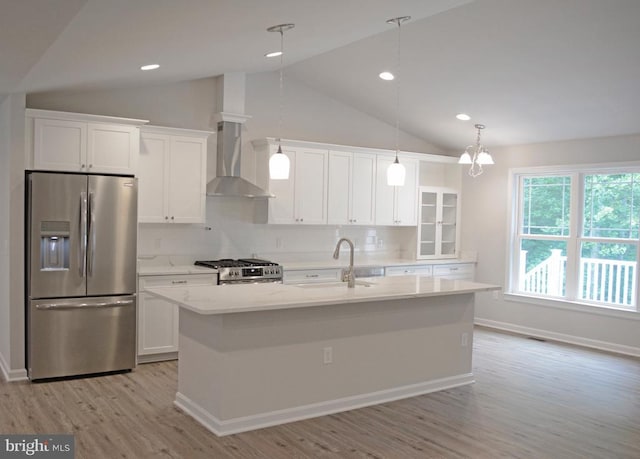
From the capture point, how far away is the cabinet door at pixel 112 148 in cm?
531

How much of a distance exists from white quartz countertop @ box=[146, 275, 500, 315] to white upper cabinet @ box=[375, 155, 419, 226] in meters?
2.35

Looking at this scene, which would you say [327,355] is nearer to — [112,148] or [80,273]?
[80,273]

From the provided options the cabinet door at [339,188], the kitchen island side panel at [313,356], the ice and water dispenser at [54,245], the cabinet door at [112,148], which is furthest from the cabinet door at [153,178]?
the cabinet door at [339,188]

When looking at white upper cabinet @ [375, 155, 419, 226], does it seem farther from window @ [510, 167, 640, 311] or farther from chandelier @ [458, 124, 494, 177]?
window @ [510, 167, 640, 311]

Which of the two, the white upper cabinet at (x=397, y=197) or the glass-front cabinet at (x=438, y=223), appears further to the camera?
the glass-front cabinet at (x=438, y=223)

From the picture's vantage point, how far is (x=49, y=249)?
5047 millimetres

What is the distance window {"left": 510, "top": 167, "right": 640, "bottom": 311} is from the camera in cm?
666

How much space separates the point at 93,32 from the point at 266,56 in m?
2.59

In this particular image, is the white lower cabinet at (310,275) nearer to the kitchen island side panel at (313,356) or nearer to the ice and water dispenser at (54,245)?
the kitchen island side panel at (313,356)

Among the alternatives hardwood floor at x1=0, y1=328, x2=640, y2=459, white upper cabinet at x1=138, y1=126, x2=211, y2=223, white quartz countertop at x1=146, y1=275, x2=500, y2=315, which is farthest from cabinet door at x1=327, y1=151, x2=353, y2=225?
hardwood floor at x1=0, y1=328, x2=640, y2=459

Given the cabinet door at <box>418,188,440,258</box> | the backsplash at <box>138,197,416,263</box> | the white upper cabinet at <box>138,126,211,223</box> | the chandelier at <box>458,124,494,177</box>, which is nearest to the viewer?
the white upper cabinet at <box>138,126,211,223</box>

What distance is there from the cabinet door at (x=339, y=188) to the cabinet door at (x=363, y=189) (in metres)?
0.07

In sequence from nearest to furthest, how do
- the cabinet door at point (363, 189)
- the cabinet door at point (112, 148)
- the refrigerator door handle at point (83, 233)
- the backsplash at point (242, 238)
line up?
the refrigerator door handle at point (83, 233) < the cabinet door at point (112, 148) < the backsplash at point (242, 238) < the cabinet door at point (363, 189)

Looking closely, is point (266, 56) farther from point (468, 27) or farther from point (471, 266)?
point (471, 266)
